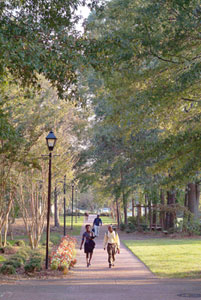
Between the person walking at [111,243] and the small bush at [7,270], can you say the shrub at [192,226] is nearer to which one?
the person walking at [111,243]

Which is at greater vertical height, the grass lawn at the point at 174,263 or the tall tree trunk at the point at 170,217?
the tall tree trunk at the point at 170,217

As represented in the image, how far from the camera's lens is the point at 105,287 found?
12.1 metres

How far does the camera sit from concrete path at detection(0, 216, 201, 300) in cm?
1077

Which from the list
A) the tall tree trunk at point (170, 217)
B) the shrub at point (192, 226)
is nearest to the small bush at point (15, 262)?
the shrub at point (192, 226)

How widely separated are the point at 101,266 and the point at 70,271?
183 cm

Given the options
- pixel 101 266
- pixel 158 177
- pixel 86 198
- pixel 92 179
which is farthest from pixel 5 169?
pixel 86 198

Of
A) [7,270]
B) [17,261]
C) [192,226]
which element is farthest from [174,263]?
[192,226]

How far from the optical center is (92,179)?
137 feet

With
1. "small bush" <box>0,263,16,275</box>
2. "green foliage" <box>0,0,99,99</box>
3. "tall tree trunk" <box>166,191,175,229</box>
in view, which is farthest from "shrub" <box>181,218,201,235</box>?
"green foliage" <box>0,0,99,99</box>

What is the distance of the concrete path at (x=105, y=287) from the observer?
1077 centimetres

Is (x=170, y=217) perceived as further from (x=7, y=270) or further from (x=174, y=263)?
(x=7, y=270)

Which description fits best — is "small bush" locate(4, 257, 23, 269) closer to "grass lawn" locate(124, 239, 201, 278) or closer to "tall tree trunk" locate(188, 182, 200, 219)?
"grass lawn" locate(124, 239, 201, 278)

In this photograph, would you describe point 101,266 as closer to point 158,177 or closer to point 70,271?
point 70,271

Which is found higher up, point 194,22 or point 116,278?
point 194,22
